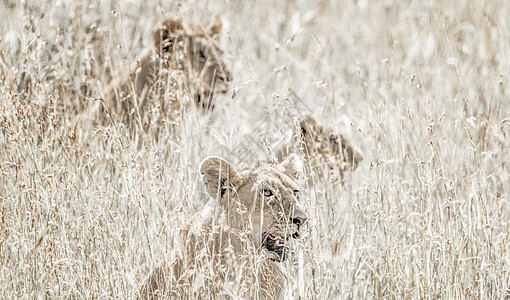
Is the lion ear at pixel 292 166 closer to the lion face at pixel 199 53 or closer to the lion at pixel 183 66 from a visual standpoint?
the lion at pixel 183 66

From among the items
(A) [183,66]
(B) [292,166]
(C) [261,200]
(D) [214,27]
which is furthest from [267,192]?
(D) [214,27]

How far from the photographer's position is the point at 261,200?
13.4 feet

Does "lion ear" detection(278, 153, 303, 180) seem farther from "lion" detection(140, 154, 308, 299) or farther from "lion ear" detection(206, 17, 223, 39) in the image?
"lion ear" detection(206, 17, 223, 39)

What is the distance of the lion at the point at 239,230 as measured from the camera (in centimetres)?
382

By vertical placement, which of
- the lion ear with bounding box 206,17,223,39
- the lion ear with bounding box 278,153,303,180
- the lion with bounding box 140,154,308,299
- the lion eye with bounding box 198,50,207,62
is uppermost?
the lion ear with bounding box 206,17,223,39

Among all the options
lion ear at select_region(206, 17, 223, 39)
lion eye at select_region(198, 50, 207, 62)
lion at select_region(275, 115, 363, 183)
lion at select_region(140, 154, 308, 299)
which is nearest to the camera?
lion at select_region(140, 154, 308, 299)

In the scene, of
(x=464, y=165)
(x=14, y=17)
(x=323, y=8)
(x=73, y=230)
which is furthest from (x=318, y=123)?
(x=323, y=8)

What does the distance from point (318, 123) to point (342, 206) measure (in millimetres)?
857

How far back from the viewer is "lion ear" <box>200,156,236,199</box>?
3.97 metres

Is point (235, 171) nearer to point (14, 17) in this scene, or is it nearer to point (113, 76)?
point (113, 76)

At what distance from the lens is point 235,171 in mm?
4141

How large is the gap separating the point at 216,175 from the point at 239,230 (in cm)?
41

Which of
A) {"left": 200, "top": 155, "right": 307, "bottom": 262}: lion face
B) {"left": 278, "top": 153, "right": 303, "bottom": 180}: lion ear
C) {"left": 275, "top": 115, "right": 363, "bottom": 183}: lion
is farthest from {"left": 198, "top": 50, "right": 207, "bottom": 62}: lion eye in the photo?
{"left": 200, "top": 155, "right": 307, "bottom": 262}: lion face

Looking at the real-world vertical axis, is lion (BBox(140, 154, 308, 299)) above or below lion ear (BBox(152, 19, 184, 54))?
below
